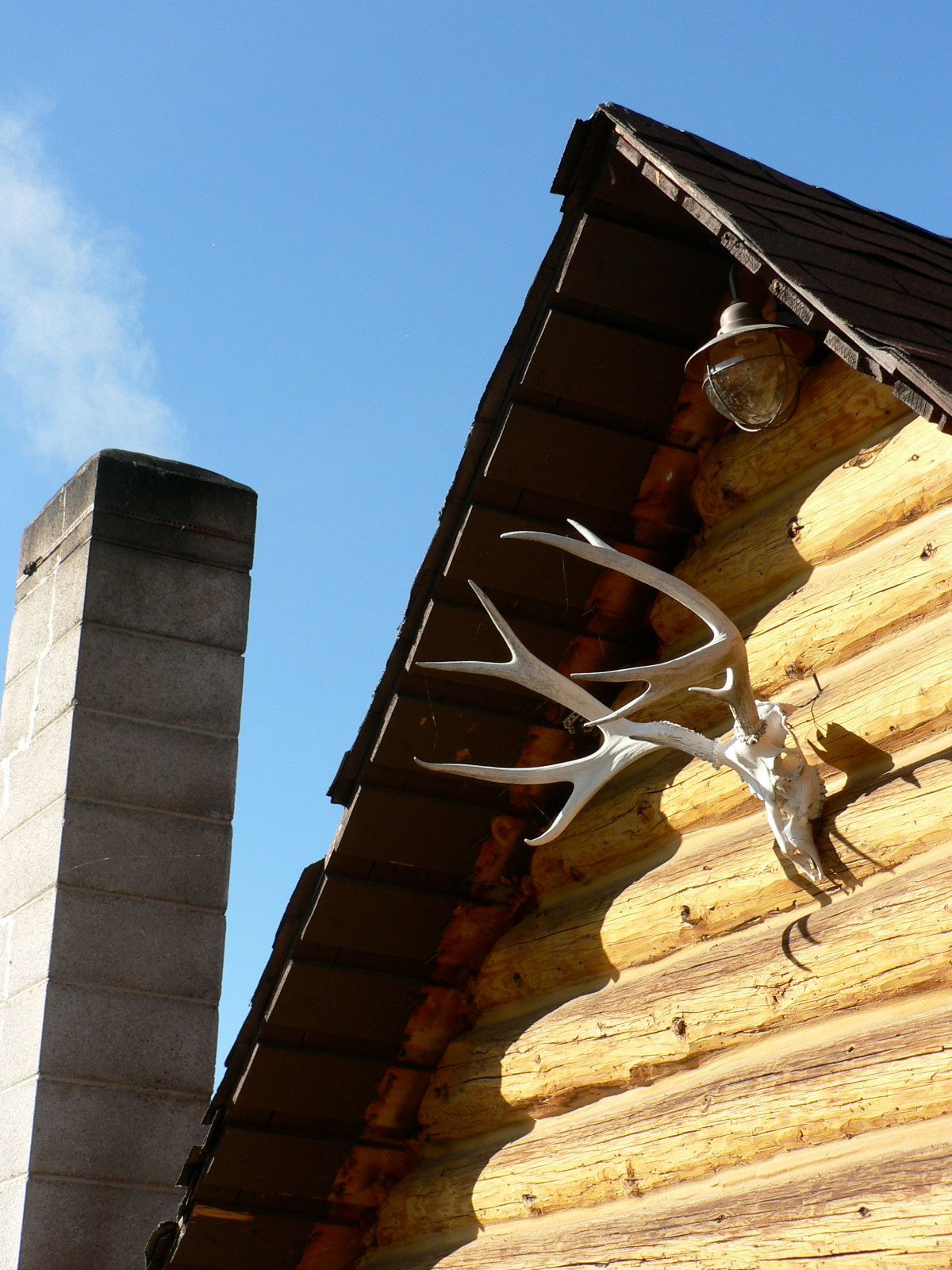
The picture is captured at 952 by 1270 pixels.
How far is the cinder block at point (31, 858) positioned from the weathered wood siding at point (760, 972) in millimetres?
1606

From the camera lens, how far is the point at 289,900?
16.4ft

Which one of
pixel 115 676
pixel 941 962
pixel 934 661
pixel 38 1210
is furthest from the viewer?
pixel 115 676

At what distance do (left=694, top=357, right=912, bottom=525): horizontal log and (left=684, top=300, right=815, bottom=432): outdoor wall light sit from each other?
22 cm

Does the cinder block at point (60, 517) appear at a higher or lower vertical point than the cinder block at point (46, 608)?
higher

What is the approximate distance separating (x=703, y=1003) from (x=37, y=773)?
293cm

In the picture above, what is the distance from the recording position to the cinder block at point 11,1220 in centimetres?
525

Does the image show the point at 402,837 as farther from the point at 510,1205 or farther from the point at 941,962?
the point at 941,962

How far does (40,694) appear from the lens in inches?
239

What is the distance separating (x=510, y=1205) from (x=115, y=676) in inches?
96.8

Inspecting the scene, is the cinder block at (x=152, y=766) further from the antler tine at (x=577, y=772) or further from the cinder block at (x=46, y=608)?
the antler tine at (x=577, y=772)

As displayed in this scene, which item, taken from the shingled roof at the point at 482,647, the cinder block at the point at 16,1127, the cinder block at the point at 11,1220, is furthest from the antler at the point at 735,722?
the cinder block at the point at 11,1220

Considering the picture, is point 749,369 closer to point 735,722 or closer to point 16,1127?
point 735,722

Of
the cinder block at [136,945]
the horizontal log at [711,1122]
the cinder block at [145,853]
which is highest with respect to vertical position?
the cinder block at [145,853]

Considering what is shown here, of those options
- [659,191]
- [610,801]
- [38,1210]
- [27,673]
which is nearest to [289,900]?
[610,801]
